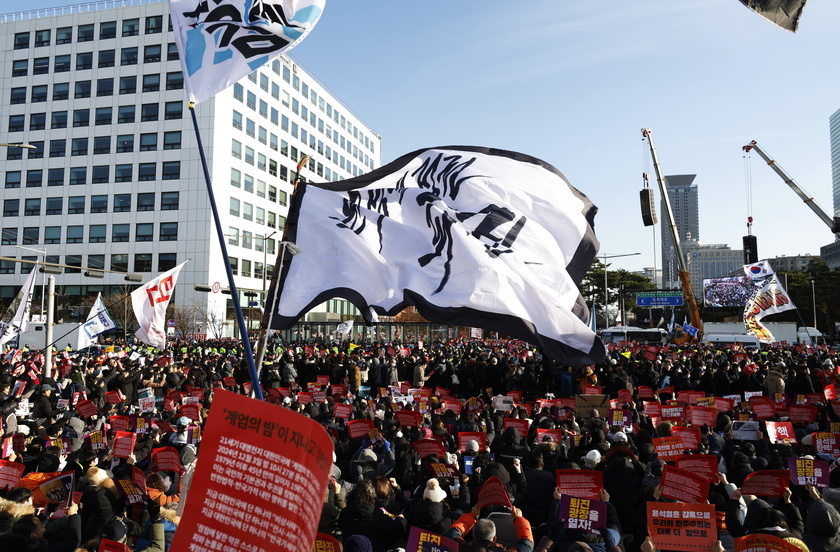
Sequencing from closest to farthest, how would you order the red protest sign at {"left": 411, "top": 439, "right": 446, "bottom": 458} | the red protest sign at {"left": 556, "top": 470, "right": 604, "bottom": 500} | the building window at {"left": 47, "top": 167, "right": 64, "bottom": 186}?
the red protest sign at {"left": 556, "top": 470, "right": 604, "bottom": 500}
the red protest sign at {"left": 411, "top": 439, "right": 446, "bottom": 458}
the building window at {"left": 47, "top": 167, "right": 64, "bottom": 186}

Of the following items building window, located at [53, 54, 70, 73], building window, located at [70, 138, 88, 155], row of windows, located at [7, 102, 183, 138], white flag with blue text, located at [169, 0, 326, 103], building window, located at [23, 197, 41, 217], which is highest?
building window, located at [53, 54, 70, 73]

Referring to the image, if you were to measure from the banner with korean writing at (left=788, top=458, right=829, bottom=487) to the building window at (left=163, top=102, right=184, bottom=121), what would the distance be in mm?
66136

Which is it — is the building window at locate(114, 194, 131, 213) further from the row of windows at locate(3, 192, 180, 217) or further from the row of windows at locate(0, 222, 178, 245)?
the row of windows at locate(0, 222, 178, 245)

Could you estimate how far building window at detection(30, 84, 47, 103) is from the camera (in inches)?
2724

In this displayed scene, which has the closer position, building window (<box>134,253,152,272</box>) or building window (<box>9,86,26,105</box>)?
building window (<box>134,253,152,272</box>)

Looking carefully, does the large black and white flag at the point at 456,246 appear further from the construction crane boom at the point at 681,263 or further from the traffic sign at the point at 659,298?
the traffic sign at the point at 659,298

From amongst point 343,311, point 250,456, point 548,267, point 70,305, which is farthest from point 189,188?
point 250,456

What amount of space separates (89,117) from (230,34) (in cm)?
6960

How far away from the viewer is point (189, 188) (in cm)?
6519

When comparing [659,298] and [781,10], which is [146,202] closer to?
[659,298]

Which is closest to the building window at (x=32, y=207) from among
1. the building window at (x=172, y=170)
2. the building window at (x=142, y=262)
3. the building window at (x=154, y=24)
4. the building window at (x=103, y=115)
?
the building window at (x=103, y=115)

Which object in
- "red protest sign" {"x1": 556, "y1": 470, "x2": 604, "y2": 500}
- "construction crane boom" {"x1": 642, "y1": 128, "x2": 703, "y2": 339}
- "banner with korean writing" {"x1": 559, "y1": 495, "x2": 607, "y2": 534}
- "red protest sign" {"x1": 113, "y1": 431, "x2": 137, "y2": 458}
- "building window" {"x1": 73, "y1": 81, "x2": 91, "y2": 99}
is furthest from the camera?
"building window" {"x1": 73, "y1": 81, "x2": 91, "y2": 99}

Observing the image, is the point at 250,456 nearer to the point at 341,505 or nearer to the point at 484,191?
the point at 341,505

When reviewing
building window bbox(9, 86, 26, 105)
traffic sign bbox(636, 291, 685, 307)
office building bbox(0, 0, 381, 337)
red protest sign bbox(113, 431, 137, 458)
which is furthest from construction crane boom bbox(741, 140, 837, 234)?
building window bbox(9, 86, 26, 105)
